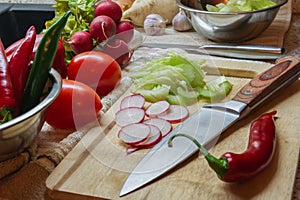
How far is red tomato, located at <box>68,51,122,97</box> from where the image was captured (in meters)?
1.07

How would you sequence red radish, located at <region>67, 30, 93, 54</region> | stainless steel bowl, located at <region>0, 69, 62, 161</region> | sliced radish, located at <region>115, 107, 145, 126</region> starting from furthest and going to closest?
red radish, located at <region>67, 30, 93, 54</region> < sliced radish, located at <region>115, 107, 145, 126</region> < stainless steel bowl, located at <region>0, 69, 62, 161</region>

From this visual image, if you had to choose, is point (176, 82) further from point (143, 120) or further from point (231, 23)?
point (231, 23)

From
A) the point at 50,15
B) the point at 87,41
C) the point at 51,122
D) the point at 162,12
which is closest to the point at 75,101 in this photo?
the point at 51,122

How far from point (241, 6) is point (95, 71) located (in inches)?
21.8

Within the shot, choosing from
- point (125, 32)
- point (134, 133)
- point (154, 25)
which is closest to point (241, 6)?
point (154, 25)

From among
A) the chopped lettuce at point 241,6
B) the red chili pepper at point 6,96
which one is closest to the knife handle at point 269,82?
the chopped lettuce at point 241,6

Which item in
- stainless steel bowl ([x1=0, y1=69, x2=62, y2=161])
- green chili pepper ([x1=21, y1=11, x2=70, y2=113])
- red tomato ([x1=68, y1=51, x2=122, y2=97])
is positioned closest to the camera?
stainless steel bowl ([x1=0, y1=69, x2=62, y2=161])

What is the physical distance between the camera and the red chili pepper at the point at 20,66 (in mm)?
854

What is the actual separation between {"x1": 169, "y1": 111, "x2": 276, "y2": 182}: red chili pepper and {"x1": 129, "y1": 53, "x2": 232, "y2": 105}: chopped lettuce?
21cm

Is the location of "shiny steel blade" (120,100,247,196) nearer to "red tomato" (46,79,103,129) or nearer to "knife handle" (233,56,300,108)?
"knife handle" (233,56,300,108)

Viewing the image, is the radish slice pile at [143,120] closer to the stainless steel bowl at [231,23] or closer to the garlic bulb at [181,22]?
the stainless steel bowl at [231,23]

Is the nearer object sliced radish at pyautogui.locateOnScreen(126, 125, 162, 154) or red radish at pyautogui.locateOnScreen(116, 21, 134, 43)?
sliced radish at pyautogui.locateOnScreen(126, 125, 162, 154)

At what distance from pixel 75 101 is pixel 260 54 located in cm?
55

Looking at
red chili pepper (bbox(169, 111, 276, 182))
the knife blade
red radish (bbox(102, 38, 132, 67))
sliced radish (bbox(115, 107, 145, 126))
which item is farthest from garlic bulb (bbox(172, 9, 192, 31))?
red chili pepper (bbox(169, 111, 276, 182))
